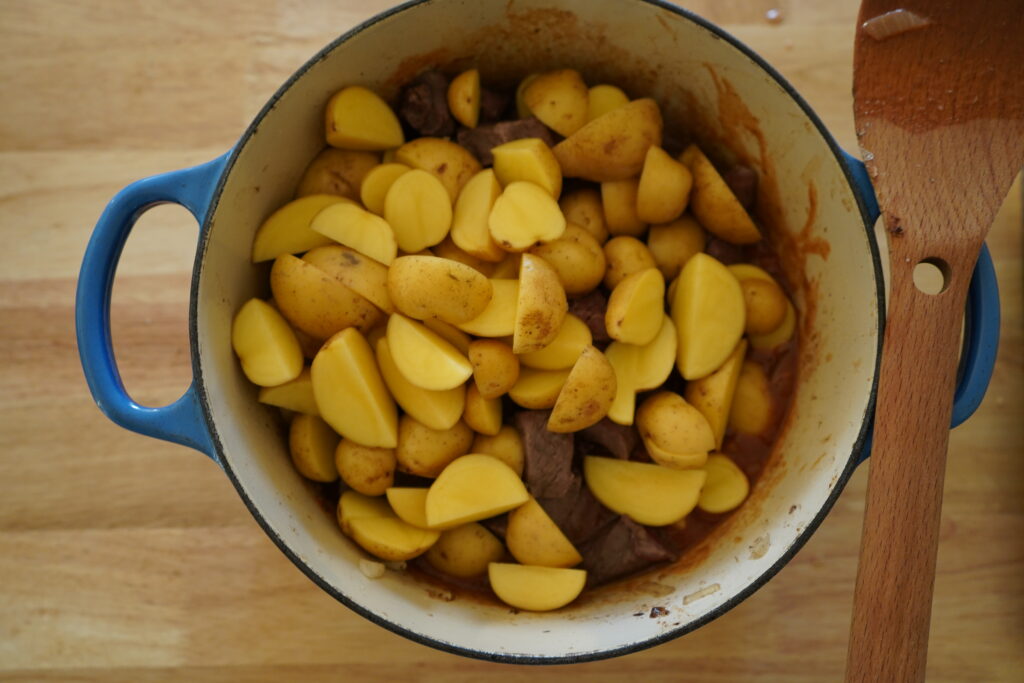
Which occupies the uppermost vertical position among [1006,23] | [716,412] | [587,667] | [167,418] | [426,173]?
[1006,23]

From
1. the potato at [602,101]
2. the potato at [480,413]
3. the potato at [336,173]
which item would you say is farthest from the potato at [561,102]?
the potato at [480,413]

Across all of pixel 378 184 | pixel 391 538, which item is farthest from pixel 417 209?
pixel 391 538

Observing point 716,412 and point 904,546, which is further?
point 716,412

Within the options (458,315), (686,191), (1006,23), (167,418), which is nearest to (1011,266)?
(1006,23)

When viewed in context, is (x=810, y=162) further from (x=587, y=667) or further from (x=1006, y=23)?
(x=587, y=667)

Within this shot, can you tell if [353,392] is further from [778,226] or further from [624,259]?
[778,226]

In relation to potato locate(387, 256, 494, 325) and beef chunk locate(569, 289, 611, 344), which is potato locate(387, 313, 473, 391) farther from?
beef chunk locate(569, 289, 611, 344)

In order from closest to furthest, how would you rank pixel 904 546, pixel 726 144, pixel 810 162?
pixel 904 546, pixel 810 162, pixel 726 144
